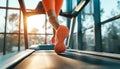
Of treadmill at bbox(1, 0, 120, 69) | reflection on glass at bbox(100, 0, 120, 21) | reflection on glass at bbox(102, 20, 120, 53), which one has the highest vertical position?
reflection on glass at bbox(100, 0, 120, 21)

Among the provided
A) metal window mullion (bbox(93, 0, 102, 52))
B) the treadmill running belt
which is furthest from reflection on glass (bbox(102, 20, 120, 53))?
the treadmill running belt

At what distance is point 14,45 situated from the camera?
641 centimetres

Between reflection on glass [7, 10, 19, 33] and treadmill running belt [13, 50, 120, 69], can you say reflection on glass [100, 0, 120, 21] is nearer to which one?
treadmill running belt [13, 50, 120, 69]

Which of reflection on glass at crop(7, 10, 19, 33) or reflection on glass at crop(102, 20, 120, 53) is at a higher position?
reflection on glass at crop(7, 10, 19, 33)

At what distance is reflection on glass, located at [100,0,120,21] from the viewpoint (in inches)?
119

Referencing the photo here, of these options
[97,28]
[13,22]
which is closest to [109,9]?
[97,28]

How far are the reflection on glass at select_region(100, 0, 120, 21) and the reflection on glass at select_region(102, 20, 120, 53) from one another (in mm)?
168

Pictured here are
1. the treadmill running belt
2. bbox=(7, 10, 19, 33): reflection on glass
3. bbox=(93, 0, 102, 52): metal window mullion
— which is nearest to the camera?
the treadmill running belt

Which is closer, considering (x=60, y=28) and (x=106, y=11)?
(x=60, y=28)

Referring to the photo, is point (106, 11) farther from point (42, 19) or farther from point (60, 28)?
point (42, 19)

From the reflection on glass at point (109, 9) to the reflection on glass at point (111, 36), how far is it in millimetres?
168

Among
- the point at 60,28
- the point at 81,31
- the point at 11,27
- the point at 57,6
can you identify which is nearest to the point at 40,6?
the point at 57,6

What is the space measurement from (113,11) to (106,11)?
271 millimetres

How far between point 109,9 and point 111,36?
0.54 m
